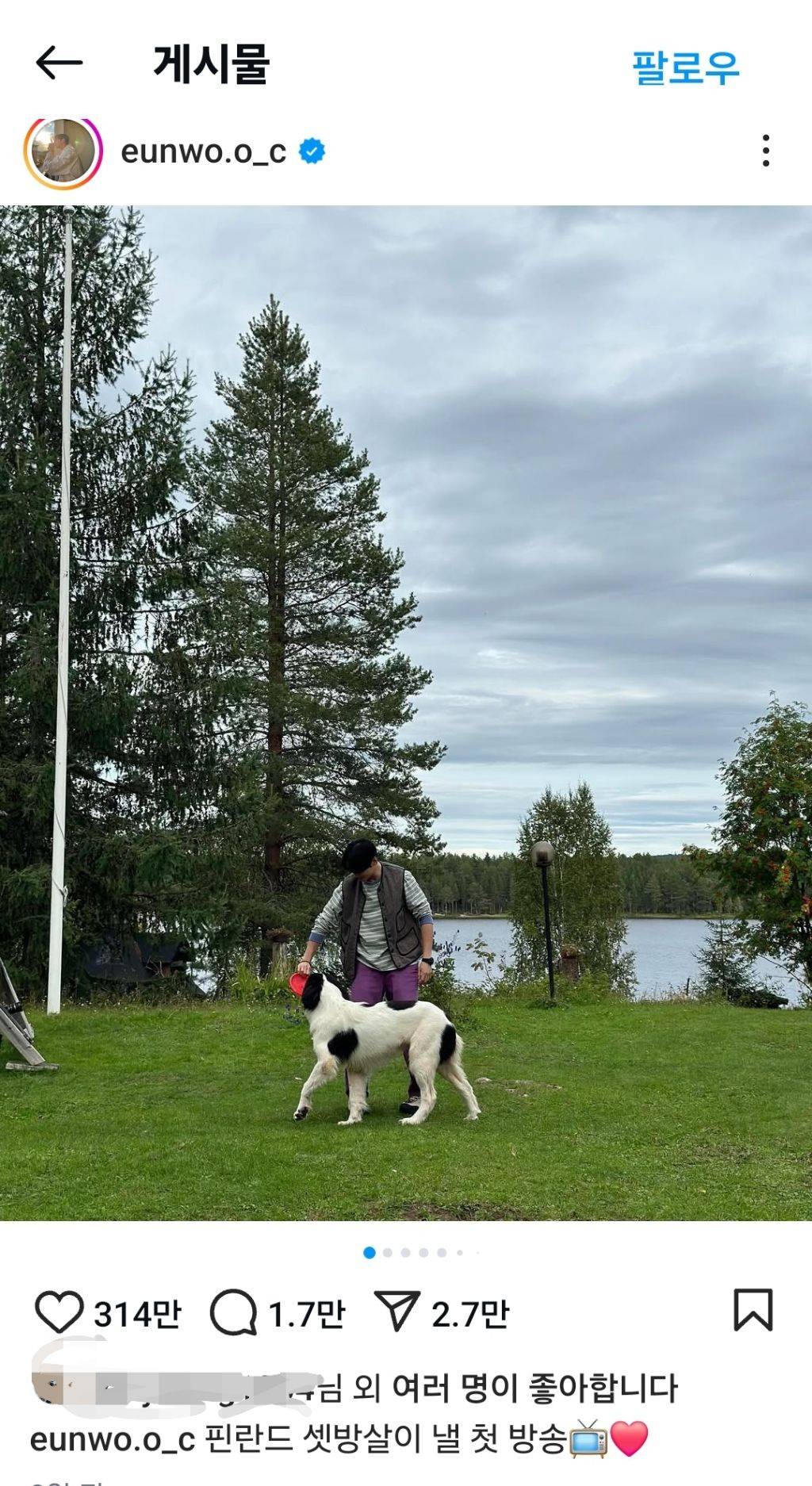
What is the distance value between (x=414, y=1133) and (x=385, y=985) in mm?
1011

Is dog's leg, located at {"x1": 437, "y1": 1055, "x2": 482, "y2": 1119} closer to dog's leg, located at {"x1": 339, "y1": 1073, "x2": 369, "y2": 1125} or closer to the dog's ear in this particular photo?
dog's leg, located at {"x1": 339, "y1": 1073, "x2": 369, "y2": 1125}

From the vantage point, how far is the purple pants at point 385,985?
6.95 m

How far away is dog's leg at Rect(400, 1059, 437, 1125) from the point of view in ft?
21.4

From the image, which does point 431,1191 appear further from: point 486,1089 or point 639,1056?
point 639,1056

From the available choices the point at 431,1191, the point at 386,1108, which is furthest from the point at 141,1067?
the point at 431,1191

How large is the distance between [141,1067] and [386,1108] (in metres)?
2.76

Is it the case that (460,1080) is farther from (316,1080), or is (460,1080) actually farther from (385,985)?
(316,1080)

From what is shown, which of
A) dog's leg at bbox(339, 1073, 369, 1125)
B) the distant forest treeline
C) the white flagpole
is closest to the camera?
dog's leg at bbox(339, 1073, 369, 1125)

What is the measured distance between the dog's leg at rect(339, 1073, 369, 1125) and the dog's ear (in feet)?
1.70

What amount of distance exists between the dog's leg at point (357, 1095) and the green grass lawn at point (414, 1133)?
0.30ft
